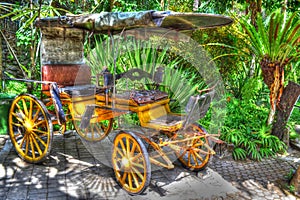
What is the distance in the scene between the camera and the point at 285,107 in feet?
16.6

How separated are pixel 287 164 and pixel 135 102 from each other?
290 centimetres

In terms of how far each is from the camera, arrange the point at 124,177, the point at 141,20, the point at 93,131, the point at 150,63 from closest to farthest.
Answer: the point at 141,20
the point at 124,177
the point at 93,131
the point at 150,63

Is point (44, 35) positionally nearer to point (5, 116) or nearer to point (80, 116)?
point (80, 116)

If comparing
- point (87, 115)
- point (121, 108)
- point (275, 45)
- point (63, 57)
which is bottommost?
point (87, 115)

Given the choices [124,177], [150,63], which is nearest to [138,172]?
[124,177]

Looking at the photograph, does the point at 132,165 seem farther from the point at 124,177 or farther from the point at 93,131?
the point at 93,131

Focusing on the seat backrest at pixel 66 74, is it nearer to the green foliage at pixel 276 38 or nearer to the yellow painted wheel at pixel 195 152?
the yellow painted wheel at pixel 195 152

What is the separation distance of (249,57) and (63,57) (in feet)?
11.3

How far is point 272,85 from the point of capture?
4.84 metres

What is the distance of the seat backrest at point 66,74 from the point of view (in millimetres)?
4887

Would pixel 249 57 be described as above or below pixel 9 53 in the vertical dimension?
above

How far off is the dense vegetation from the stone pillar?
551 mm

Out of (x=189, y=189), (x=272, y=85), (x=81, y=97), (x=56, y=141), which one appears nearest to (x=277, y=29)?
(x=272, y=85)

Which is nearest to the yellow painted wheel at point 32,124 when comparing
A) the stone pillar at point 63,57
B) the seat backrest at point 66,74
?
the stone pillar at point 63,57
